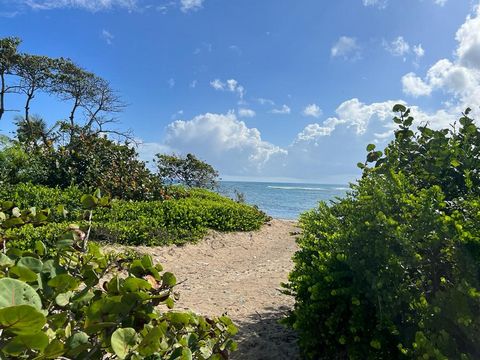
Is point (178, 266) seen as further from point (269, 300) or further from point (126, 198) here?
point (126, 198)

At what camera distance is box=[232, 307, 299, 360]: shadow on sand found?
3.84 metres

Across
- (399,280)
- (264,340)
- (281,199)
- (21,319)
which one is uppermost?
(21,319)

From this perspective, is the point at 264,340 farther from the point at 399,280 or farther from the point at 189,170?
the point at 189,170

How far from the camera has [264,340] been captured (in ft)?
13.8

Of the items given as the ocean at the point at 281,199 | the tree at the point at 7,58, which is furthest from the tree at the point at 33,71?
the ocean at the point at 281,199

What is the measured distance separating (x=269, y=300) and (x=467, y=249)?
406 cm

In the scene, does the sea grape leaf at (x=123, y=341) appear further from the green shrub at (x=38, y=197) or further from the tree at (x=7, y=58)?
the tree at (x=7, y=58)

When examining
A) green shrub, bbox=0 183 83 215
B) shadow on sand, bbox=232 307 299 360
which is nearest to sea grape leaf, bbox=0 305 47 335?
shadow on sand, bbox=232 307 299 360

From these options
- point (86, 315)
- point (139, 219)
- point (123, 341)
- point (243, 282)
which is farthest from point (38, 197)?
point (123, 341)

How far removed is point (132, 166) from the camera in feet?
44.6

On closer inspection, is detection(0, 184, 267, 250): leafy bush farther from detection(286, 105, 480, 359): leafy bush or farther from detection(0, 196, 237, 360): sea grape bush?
detection(0, 196, 237, 360): sea grape bush

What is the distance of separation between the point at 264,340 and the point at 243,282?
3100mm

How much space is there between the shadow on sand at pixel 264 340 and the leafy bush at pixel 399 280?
59cm

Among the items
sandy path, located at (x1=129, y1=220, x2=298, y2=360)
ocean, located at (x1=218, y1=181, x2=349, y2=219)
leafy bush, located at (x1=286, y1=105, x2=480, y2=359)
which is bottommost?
ocean, located at (x1=218, y1=181, x2=349, y2=219)
